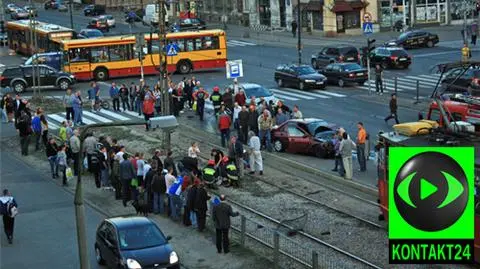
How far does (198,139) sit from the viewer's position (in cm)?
3928

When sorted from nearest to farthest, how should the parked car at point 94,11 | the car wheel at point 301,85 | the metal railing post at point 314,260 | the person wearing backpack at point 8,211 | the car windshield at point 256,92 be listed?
the metal railing post at point 314,260 < the person wearing backpack at point 8,211 < the car windshield at point 256,92 < the car wheel at point 301,85 < the parked car at point 94,11

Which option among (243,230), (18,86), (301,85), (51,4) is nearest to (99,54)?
(18,86)

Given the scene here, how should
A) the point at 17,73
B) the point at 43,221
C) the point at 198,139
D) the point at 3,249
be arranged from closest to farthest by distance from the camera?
1. the point at 3,249
2. the point at 43,221
3. the point at 198,139
4. the point at 17,73

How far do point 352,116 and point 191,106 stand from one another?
26.1ft

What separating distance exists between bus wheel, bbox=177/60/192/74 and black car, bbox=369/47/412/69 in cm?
1135

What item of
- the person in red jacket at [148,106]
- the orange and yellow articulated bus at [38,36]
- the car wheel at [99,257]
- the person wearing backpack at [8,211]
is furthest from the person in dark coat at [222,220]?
→ the orange and yellow articulated bus at [38,36]

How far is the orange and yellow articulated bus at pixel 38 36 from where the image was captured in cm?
6688

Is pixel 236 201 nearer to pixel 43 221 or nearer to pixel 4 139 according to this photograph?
pixel 43 221

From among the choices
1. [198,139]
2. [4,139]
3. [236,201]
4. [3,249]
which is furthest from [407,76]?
[3,249]

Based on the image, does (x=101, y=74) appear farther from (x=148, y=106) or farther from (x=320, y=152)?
(x=320, y=152)

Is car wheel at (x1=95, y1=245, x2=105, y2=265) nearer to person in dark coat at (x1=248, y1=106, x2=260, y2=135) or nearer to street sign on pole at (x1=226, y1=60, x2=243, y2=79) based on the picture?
person in dark coat at (x1=248, y1=106, x2=260, y2=135)

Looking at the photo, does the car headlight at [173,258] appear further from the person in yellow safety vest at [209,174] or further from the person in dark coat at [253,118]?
the person in dark coat at [253,118]

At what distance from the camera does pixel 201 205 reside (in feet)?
83.5

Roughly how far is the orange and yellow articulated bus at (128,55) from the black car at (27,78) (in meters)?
2.93
